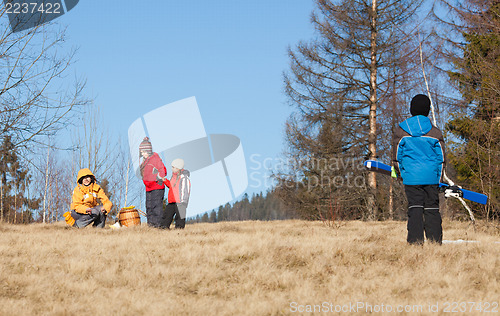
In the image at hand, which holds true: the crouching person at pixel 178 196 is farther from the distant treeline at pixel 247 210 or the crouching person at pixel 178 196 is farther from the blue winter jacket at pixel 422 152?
the distant treeline at pixel 247 210

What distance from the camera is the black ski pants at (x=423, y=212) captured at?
21.9 feet

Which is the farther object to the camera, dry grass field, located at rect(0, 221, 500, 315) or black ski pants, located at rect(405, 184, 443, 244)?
black ski pants, located at rect(405, 184, 443, 244)

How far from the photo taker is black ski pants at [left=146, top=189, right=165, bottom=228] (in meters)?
11.2

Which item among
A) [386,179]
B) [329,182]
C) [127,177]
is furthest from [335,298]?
[127,177]

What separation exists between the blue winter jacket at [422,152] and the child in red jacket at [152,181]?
19.6ft

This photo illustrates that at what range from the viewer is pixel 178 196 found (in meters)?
11.0

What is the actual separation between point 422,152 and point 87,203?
25.5ft

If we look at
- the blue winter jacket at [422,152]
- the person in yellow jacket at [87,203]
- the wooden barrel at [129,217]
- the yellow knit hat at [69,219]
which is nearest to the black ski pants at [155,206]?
the wooden barrel at [129,217]

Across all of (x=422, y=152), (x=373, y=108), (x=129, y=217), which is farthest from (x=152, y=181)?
(x=373, y=108)

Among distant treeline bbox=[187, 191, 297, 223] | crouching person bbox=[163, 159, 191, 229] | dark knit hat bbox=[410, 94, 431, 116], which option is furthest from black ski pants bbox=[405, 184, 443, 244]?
distant treeline bbox=[187, 191, 297, 223]

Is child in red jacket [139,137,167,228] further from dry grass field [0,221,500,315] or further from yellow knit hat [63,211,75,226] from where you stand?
dry grass field [0,221,500,315]

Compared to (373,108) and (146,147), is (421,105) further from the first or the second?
(373,108)

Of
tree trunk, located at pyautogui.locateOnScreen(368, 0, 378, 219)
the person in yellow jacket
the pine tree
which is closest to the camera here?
the person in yellow jacket

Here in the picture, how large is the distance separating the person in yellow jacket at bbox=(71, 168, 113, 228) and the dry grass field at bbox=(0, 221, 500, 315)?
3949mm
